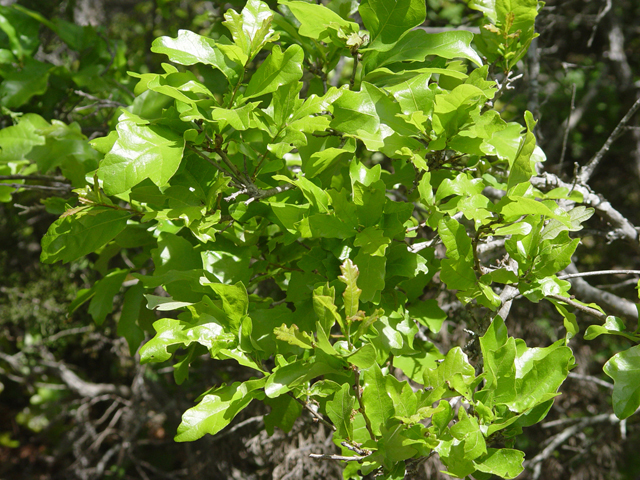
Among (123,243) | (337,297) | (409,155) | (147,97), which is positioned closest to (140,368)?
(123,243)

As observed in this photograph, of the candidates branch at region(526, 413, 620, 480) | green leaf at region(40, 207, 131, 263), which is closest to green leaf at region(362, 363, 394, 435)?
green leaf at region(40, 207, 131, 263)

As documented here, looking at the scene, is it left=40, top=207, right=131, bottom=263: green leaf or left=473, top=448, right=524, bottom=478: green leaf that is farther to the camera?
left=40, top=207, right=131, bottom=263: green leaf

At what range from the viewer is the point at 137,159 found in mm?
895

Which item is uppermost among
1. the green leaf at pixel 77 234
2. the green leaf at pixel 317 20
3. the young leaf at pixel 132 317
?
the green leaf at pixel 317 20

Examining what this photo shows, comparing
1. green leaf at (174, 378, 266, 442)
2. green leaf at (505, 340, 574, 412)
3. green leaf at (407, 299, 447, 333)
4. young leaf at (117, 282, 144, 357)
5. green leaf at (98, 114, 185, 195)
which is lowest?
young leaf at (117, 282, 144, 357)

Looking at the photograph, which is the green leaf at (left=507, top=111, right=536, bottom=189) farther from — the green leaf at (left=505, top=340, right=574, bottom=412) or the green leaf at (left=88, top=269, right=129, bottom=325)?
the green leaf at (left=88, top=269, right=129, bottom=325)

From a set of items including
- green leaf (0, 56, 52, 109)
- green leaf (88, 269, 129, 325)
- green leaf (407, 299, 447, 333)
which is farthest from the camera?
green leaf (0, 56, 52, 109)

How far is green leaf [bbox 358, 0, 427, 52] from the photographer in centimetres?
106

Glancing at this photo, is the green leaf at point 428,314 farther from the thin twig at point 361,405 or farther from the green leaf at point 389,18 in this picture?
the green leaf at point 389,18

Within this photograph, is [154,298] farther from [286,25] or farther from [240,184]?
[286,25]

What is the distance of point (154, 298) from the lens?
1.03 metres

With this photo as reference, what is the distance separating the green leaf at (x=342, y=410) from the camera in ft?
2.97

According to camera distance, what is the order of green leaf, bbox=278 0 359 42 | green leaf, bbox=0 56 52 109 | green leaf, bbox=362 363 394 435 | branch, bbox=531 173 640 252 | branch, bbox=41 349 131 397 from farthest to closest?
branch, bbox=41 349 131 397
green leaf, bbox=0 56 52 109
branch, bbox=531 173 640 252
green leaf, bbox=278 0 359 42
green leaf, bbox=362 363 394 435

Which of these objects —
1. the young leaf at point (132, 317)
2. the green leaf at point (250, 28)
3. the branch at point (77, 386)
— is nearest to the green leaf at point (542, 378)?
the green leaf at point (250, 28)
